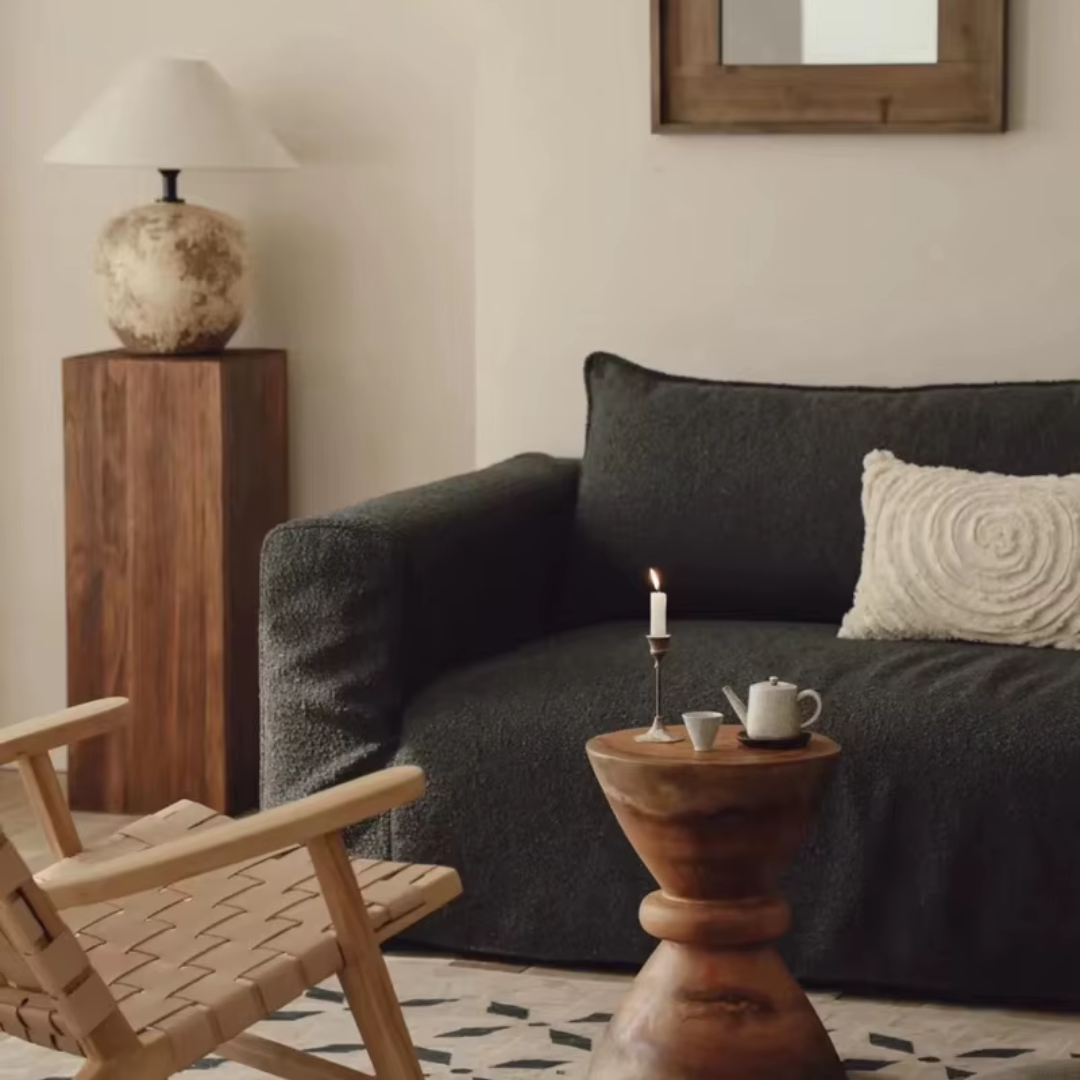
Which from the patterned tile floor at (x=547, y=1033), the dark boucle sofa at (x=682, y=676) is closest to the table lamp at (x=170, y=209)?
the dark boucle sofa at (x=682, y=676)

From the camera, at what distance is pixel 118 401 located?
425 cm

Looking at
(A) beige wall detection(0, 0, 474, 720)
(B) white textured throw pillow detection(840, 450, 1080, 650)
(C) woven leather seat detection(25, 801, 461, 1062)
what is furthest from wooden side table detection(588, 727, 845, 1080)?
(A) beige wall detection(0, 0, 474, 720)

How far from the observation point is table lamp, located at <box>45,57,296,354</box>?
419cm

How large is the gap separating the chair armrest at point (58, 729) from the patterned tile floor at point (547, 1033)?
50cm

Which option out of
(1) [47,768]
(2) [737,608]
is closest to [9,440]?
(2) [737,608]

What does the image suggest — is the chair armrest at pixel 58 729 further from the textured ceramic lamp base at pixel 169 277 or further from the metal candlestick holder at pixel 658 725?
the textured ceramic lamp base at pixel 169 277

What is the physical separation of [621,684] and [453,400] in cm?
142

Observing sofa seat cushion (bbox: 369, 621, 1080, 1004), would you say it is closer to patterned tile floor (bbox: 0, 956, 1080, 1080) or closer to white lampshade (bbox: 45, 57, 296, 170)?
patterned tile floor (bbox: 0, 956, 1080, 1080)

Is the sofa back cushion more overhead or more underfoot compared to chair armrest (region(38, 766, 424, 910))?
more overhead

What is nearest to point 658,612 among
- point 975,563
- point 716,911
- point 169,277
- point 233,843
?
point 716,911

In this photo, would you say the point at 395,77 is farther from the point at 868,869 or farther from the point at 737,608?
the point at 868,869

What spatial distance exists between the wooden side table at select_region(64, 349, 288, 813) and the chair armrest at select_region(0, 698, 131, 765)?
1482 mm

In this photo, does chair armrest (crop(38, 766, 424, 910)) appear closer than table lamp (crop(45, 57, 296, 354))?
Yes

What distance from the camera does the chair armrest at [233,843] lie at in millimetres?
2072
